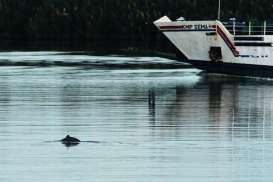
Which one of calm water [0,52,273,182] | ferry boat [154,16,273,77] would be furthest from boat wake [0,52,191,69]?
calm water [0,52,273,182]

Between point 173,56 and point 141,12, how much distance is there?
67823 millimetres

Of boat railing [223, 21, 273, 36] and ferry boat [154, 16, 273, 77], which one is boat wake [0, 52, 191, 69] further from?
boat railing [223, 21, 273, 36]

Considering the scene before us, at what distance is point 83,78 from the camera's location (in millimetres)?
43719

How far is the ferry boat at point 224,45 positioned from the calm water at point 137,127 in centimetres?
59

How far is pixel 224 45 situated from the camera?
4459 cm

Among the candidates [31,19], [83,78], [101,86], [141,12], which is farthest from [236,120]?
[31,19]

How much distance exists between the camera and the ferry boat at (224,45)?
43.3 metres

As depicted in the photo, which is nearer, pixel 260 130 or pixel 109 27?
pixel 260 130

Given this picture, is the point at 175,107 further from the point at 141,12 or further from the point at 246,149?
the point at 141,12

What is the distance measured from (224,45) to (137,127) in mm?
20471

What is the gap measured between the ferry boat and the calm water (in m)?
0.59

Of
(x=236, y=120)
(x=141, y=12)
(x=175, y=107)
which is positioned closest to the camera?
(x=236, y=120)

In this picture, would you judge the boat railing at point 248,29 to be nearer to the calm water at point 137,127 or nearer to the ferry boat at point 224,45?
the ferry boat at point 224,45

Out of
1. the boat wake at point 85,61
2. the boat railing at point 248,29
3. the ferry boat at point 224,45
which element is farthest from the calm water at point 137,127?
the boat wake at point 85,61
